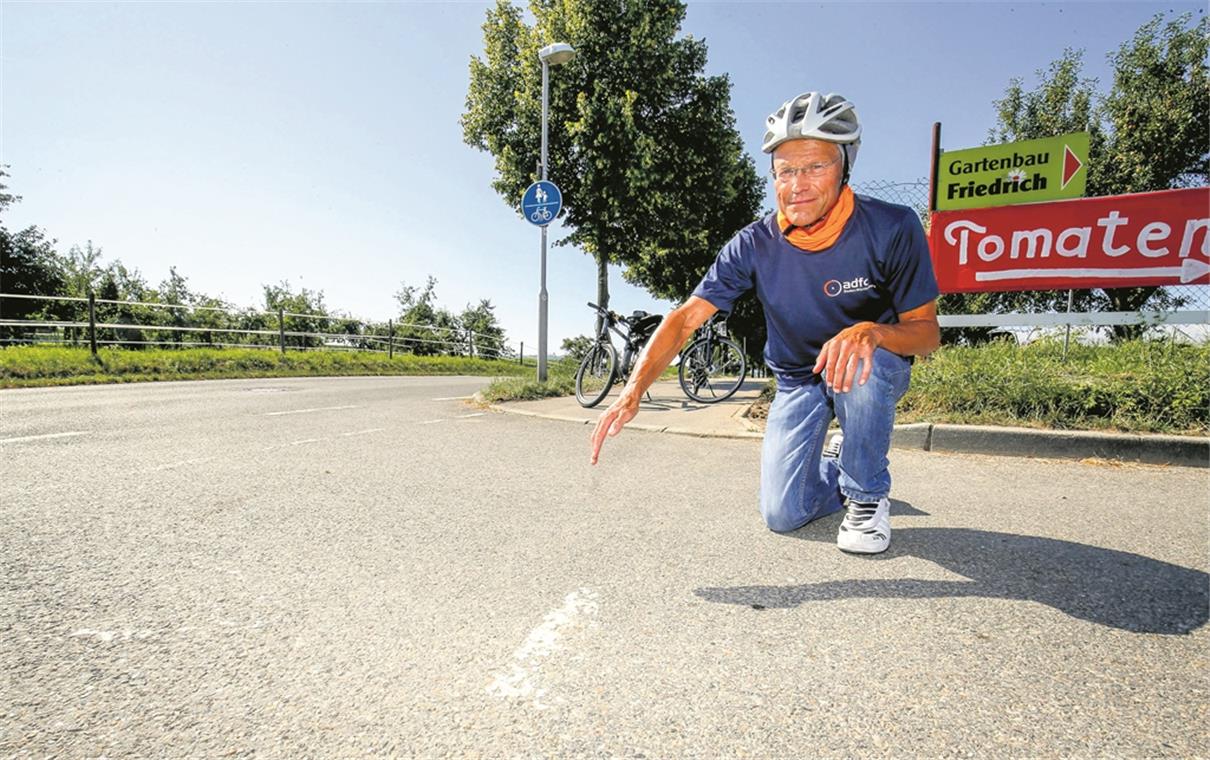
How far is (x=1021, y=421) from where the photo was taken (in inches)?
178

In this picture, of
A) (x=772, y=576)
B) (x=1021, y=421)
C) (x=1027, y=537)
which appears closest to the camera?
(x=772, y=576)

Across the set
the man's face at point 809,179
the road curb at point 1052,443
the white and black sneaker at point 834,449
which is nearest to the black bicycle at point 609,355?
the road curb at point 1052,443

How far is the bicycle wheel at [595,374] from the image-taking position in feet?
24.2

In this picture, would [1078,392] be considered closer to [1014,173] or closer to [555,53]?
[1014,173]

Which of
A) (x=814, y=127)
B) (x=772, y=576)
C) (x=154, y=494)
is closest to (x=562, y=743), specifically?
(x=772, y=576)

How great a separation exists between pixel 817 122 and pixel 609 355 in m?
5.54

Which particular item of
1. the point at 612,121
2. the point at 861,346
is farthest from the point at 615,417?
the point at 612,121

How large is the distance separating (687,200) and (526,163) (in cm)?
437

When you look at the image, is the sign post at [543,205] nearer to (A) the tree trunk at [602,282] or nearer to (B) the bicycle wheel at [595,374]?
(B) the bicycle wheel at [595,374]

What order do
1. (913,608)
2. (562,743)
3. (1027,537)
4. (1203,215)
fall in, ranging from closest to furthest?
(562,743) < (913,608) < (1027,537) < (1203,215)

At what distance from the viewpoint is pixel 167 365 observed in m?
12.1

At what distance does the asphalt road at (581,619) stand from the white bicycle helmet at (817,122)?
1672mm

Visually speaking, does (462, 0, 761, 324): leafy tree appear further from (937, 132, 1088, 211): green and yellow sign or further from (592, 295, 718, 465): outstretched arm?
(592, 295, 718, 465): outstretched arm

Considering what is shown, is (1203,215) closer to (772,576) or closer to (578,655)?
(772,576)
